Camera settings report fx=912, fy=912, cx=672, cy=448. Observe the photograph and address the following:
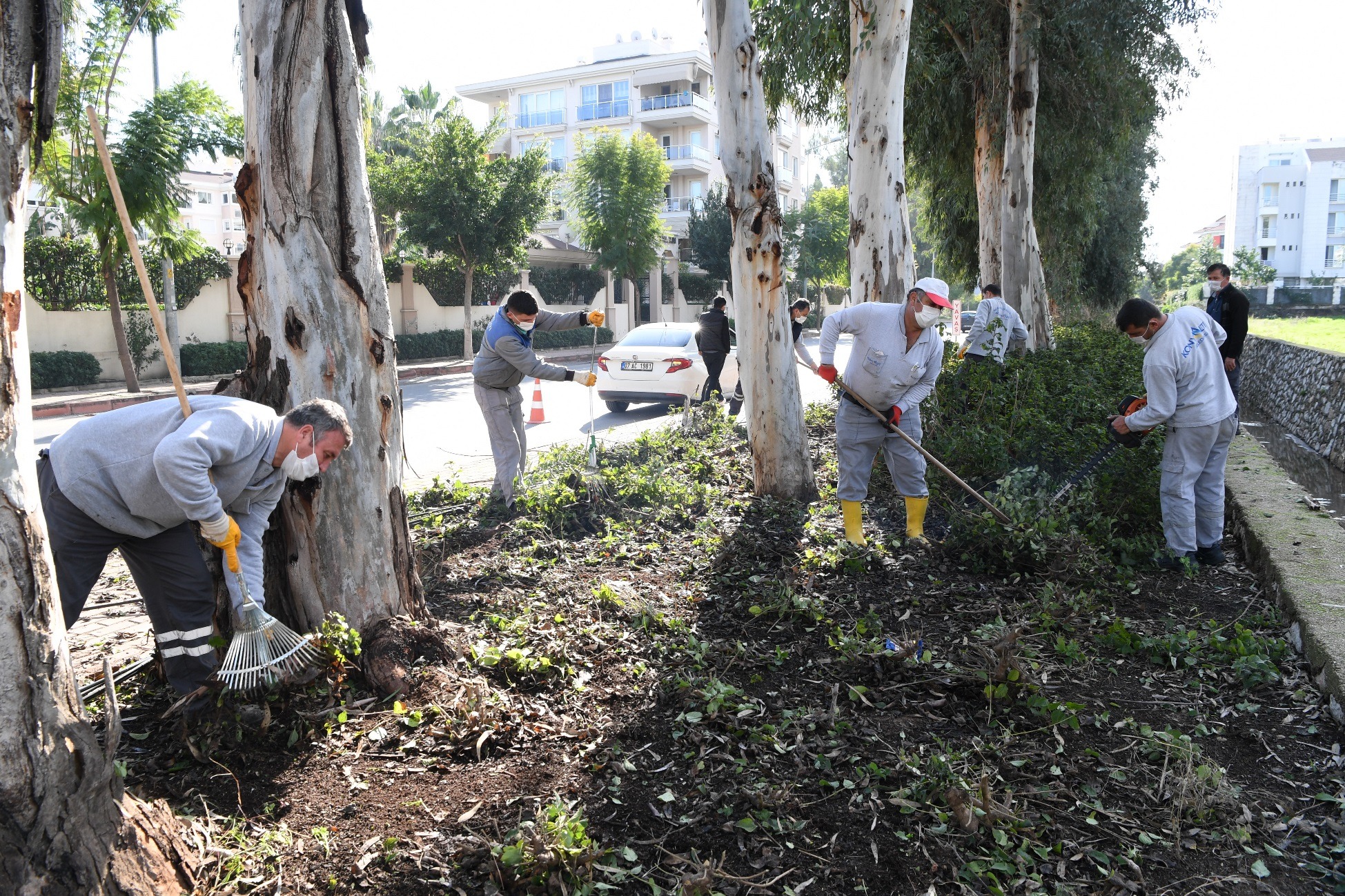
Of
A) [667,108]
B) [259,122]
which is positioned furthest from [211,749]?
[667,108]

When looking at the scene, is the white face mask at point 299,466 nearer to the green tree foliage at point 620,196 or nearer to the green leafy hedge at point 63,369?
the green leafy hedge at point 63,369

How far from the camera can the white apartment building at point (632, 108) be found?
153ft

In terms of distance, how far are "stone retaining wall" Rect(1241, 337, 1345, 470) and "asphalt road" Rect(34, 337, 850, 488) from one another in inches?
241

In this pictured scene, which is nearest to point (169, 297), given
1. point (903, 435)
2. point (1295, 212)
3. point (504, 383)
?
point (504, 383)

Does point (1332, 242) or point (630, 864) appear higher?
point (1332, 242)

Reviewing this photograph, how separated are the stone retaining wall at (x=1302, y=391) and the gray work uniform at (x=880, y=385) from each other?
6.76 m

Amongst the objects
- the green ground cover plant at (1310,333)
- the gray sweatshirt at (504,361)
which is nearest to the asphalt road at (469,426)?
the gray sweatshirt at (504,361)

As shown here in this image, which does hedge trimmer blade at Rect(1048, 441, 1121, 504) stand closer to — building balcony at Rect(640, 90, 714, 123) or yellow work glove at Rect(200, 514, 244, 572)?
yellow work glove at Rect(200, 514, 244, 572)

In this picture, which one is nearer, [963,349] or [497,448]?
[497,448]

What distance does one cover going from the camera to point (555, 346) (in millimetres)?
33062

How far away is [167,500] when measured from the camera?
3338 mm

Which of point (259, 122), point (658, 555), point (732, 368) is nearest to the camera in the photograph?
point (259, 122)

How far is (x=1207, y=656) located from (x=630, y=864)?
3167 mm

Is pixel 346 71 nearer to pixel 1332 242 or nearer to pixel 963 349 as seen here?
pixel 963 349
